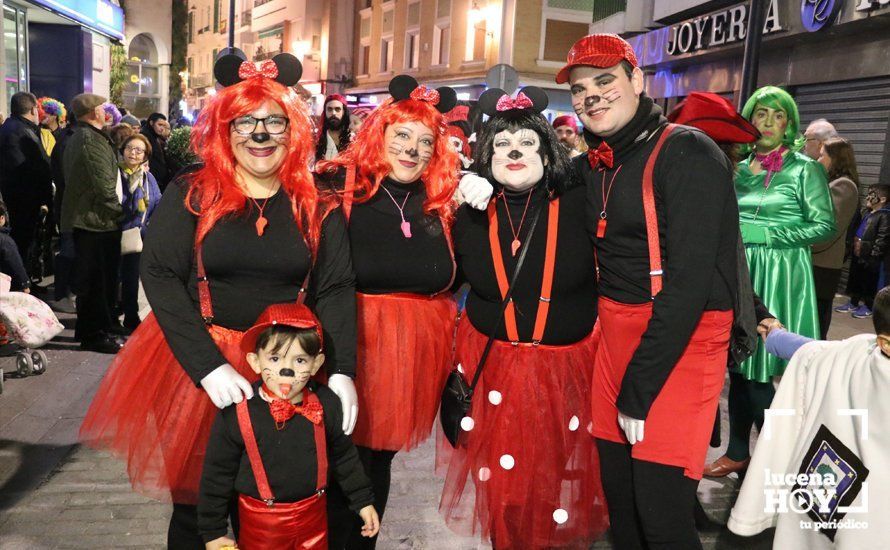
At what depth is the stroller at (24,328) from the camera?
509cm

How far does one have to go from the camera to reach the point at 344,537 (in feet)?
9.82

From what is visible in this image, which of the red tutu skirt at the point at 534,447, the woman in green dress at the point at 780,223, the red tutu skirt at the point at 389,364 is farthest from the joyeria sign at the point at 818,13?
the red tutu skirt at the point at 389,364

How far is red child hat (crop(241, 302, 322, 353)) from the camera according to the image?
237cm

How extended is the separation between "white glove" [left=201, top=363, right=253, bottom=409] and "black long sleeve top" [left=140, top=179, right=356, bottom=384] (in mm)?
30

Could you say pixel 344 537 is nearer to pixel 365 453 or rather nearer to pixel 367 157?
pixel 365 453

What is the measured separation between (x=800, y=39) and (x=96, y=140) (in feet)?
30.8

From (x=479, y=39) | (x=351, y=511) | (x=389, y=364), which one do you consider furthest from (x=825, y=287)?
(x=479, y=39)

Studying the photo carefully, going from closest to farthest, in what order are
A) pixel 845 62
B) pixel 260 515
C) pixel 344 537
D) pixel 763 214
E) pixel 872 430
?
pixel 872 430
pixel 260 515
pixel 344 537
pixel 763 214
pixel 845 62

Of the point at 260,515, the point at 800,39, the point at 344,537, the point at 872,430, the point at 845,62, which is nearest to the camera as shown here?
the point at 872,430

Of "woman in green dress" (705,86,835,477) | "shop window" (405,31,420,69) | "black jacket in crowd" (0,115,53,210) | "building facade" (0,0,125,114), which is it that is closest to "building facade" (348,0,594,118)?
"shop window" (405,31,420,69)

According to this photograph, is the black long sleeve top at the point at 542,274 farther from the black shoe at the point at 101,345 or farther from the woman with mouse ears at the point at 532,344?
the black shoe at the point at 101,345

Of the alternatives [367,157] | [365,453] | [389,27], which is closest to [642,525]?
[365,453]

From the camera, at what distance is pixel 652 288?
242 centimetres

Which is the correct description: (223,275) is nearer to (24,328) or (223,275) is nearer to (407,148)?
(407,148)
